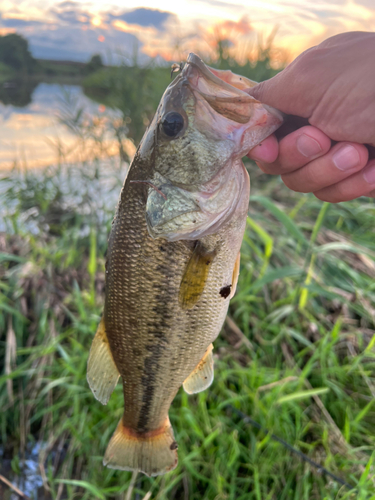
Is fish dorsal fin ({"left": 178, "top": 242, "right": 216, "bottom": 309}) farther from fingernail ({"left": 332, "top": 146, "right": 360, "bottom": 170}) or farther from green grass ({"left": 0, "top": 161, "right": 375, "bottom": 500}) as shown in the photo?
green grass ({"left": 0, "top": 161, "right": 375, "bottom": 500})

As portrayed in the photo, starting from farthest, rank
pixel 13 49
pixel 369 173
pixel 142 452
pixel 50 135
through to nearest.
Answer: pixel 13 49 < pixel 50 135 < pixel 142 452 < pixel 369 173

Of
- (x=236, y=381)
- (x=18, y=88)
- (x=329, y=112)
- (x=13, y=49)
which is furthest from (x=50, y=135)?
(x=18, y=88)

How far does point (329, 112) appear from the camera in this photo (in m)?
1.19

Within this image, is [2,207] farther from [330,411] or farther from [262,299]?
[330,411]

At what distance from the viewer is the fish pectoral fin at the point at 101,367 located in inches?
54.4

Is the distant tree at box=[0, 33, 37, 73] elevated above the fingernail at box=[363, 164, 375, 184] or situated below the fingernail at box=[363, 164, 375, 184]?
below

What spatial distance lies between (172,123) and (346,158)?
2.14ft

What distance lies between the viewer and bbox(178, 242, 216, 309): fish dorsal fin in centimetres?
126

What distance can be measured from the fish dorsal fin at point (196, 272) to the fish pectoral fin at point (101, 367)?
0.40 metres

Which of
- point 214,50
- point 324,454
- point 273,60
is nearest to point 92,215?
point 324,454

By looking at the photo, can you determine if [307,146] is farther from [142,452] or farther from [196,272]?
[142,452]

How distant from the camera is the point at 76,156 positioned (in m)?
3.96

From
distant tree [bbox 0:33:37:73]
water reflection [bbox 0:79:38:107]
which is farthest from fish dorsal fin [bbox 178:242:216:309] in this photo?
water reflection [bbox 0:79:38:107]

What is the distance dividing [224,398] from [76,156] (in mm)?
3021
